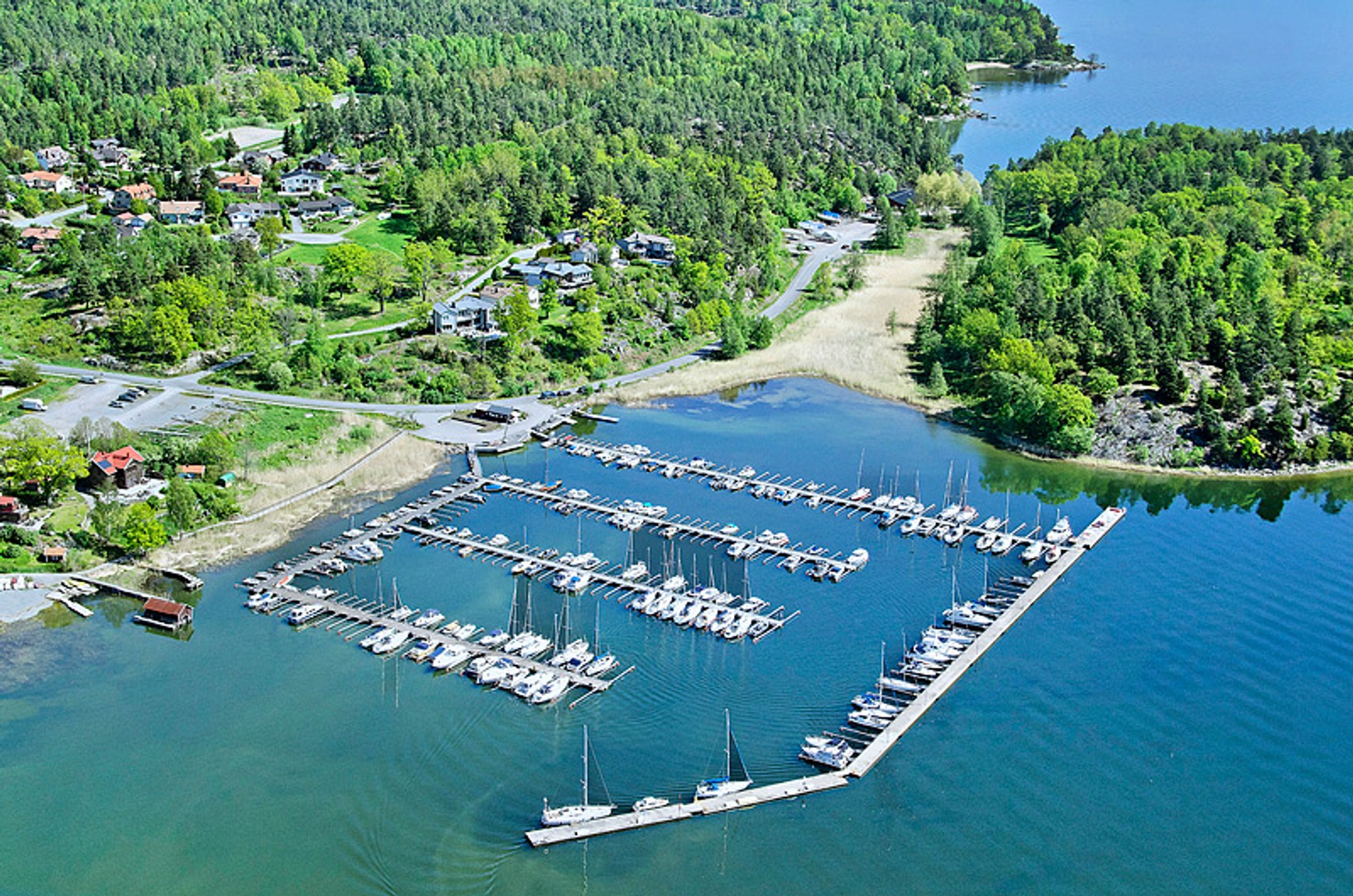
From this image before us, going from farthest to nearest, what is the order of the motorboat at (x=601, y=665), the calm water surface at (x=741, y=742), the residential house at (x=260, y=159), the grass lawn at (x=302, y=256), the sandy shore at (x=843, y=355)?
the residential house at (x=260, y=159) < the grass lawn at (x=302, y=256) < the sandy shore at (x=843, y=355) < the motorboat at (x=601, y=665) < the calm water surface at (x=741, y=742)

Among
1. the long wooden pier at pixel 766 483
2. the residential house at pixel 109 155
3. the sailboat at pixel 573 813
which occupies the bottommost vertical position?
the sailboat at pixel 573 813

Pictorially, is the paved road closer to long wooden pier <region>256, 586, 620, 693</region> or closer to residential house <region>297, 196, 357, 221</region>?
long wooden pier <region>256, 586, 620, 693</region>

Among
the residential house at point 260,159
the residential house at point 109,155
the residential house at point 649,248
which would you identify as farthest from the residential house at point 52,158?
the residential house at point 649,248

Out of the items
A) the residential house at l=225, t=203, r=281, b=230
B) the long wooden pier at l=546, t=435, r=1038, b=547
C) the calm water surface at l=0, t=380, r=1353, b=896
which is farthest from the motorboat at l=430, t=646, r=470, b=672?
the residential house at l=225, t=203, r=281, b=230

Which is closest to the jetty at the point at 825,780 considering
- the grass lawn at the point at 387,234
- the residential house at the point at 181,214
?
the grass lawn at the point at 387,234

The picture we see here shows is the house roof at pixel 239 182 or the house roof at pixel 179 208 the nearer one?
the house roof at pixel 179 208

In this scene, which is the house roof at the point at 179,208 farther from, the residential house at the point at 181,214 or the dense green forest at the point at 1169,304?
the dense green forest at the point at 1169,304

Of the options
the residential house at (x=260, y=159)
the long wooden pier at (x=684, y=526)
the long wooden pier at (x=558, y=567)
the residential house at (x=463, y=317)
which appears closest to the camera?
the long wooden pier at (x=558, y=567)

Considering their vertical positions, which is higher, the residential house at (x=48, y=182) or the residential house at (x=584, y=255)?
the residential house at (x=48, y=182)
